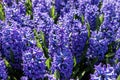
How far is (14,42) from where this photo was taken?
446 cm

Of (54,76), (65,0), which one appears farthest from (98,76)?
(65,0)

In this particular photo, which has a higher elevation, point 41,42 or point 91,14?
point 91,14

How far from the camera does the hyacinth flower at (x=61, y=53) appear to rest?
401cm

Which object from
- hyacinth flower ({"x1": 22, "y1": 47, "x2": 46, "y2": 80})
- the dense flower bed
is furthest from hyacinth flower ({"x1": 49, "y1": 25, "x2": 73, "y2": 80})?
hyacinth flower ({"x1": 22, "y1": 47, "x2": 46, "y2": 80})

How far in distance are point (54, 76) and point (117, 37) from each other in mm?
1530

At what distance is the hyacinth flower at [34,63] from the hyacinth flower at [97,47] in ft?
3.04

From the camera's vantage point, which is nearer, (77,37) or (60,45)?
(60,45)

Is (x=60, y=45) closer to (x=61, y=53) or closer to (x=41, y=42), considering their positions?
(x=61, y=53)

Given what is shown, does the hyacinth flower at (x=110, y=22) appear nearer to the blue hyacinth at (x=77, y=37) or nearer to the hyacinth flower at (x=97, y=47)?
the hyacinth flower at (x=97, y=47)

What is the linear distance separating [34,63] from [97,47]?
1.09 m

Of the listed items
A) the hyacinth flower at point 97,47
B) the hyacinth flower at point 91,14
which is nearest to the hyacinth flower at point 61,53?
the hyacinth flower at point 97,47

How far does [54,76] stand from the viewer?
405cm

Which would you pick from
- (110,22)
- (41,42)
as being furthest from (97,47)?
(41,42)

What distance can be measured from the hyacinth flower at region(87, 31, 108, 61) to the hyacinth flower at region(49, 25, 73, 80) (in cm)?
54
